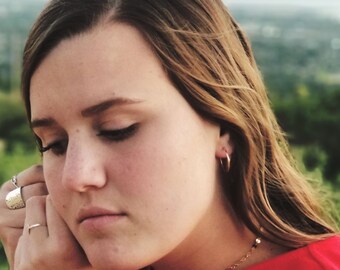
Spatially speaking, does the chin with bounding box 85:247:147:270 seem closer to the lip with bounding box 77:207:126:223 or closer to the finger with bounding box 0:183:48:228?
the lip with bounding box 77:207:126:223

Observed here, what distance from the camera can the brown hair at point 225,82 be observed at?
241 centimetres

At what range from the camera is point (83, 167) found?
2287 millimetres

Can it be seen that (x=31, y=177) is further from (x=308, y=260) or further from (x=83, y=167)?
(x=308, y=260)

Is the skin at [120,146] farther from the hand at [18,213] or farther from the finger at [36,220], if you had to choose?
the hand at [18,213]

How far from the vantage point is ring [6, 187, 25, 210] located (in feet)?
9.95

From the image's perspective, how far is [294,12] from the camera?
59.1ft

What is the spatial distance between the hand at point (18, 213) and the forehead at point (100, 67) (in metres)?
0.65

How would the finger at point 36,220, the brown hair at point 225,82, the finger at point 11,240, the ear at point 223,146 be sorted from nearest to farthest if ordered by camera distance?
the brown hair at point 225,82, the ear at point 223,146, the finger at point 36,220, the finger at point 11,240

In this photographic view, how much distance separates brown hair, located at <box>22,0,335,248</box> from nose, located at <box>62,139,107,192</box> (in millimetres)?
329

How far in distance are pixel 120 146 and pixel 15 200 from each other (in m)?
0.89

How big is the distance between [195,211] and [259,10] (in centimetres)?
1582

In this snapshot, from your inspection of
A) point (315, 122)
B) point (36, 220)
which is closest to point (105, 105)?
point (36, 220)

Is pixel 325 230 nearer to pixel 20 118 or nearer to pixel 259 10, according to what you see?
pixel 20 118

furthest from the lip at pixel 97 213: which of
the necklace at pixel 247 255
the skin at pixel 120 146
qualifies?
the necklace at pixel 247 255
